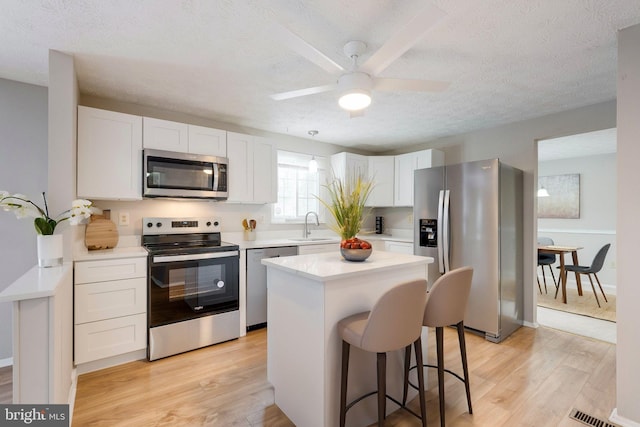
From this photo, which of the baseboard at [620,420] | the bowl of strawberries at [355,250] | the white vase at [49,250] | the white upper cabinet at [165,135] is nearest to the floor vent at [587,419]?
the baseboard at [620,420]

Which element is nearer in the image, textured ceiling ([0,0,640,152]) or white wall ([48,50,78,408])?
textured ceiling ([0,0,640,152])

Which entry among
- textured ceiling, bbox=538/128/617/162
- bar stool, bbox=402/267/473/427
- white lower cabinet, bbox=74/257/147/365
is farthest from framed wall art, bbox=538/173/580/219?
Result: white lower cabinet, bbox=74/257/147/365

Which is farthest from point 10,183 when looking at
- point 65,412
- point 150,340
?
point 65,412

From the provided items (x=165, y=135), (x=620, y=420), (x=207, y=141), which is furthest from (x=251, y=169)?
(x=620, y=420)

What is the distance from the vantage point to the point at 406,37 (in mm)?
→ 1431

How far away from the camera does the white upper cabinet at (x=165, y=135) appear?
9.53ft

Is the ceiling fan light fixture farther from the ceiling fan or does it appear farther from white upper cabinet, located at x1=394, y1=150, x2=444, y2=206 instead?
white upper cabinet, located at x1=394, y1=150, x2=444, y2=206

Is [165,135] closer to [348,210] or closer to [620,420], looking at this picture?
[348,210]

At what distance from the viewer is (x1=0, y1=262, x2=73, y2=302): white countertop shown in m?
1.38

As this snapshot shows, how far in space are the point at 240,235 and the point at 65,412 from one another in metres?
2.39

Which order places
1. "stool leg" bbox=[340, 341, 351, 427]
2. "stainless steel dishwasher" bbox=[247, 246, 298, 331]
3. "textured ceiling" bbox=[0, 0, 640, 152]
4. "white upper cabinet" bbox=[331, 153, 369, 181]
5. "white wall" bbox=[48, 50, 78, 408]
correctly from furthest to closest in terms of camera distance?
"white upper cabinet" bbox=[331, 153, 369, 181] < "stainless steel dishwasher" bbox=[247, 246, 298, 331] < "white wall" bbox=[48, 50, 78, 408] < "textured ceiling" bbox=[0, 0, 640, 152] < "stool leg" bbox=[340, 341, 351, 427]

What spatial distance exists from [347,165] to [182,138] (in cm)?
233

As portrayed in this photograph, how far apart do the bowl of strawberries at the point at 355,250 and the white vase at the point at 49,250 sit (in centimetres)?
191

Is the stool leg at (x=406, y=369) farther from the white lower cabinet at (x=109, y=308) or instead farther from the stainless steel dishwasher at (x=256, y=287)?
the white lower cabinet at (x=109, y=308)
